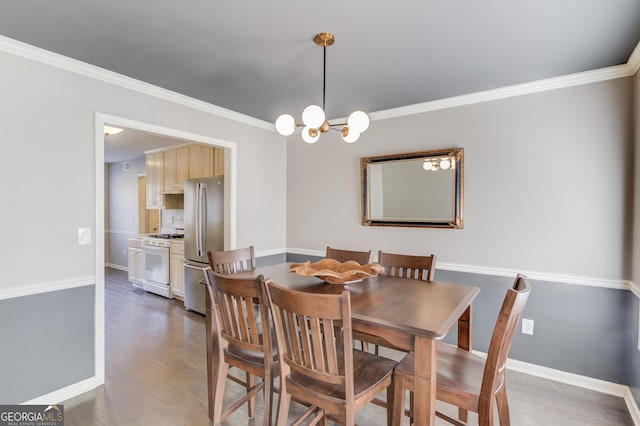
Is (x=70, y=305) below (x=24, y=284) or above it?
below

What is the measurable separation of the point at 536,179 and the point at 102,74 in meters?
3.70

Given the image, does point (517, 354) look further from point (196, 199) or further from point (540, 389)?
point (196, 199)

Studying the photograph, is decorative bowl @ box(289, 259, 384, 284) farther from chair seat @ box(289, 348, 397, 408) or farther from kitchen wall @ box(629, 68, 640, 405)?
kitchen wall @ box(629, 68, 640, 405)

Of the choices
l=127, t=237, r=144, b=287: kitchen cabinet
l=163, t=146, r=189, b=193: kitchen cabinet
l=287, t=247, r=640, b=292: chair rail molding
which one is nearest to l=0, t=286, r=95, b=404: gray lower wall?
l=163, t=146, r=189, b=193: kitchen cabinet

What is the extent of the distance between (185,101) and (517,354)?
3883 mm

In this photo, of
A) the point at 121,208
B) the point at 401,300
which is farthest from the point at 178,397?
the point at 121,208

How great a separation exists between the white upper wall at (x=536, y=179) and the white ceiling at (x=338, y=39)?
1.00 feet

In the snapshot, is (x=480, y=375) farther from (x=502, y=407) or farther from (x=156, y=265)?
(x=156, y=265)

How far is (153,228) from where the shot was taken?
6.79 metres

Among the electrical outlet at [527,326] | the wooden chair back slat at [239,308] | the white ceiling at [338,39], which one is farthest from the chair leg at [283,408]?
the electrical outlet at [527,326]

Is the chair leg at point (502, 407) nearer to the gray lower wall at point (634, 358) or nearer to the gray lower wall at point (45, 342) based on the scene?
the gray lower wall at point (634, 358)

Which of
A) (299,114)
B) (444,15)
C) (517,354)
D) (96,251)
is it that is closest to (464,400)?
(517,354)

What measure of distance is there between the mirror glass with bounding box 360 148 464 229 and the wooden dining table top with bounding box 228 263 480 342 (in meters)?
1.22

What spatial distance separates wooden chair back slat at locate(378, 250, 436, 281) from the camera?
7.73 ft
